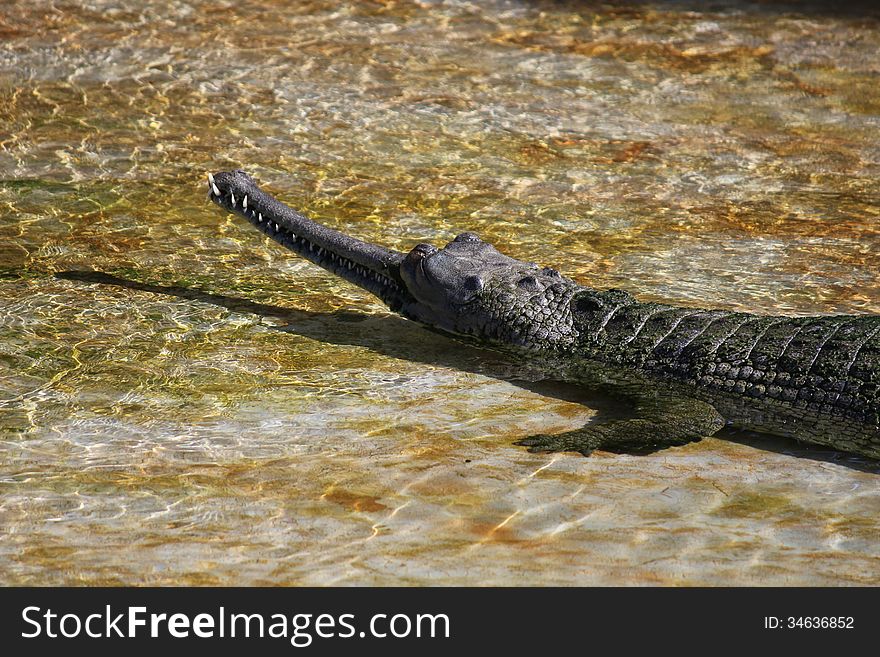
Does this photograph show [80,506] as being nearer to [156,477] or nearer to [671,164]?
[156,477]

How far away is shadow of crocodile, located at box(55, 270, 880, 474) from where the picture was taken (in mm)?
5680

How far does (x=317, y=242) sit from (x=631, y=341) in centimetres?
183

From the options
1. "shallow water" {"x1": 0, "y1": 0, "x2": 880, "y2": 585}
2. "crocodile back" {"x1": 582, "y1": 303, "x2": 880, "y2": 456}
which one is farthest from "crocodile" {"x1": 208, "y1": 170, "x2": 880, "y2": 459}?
"shallow water" {"x1": 0, "y1": 0, "x2": 880, "y2": 585}

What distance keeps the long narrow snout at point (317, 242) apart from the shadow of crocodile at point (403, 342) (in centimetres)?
21

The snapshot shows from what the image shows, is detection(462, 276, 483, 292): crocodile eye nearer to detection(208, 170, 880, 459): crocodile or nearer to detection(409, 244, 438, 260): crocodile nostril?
detection(208, 170, 880, 459): crocodile

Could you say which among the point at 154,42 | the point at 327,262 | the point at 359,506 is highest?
the point at 154,42

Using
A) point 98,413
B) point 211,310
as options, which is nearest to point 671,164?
point 211,310

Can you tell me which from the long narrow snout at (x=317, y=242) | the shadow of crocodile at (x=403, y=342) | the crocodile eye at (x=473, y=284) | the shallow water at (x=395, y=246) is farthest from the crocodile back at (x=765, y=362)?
the long narrow snout at (x=317, y=242)

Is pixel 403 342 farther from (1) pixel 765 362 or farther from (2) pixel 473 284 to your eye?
(1) pixel 765 362

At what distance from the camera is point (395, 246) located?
292 inches

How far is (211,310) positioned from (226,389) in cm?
105

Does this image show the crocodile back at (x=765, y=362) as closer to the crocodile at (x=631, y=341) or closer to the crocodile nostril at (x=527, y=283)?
the crocodile at (x=631, y=341)

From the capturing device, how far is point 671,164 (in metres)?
8.98

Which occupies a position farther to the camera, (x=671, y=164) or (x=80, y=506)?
(x=671, y=164)
